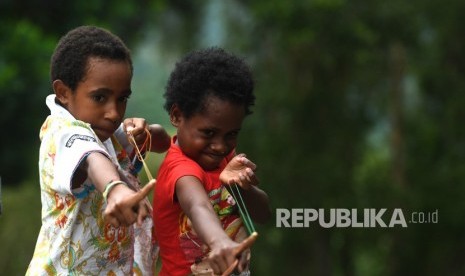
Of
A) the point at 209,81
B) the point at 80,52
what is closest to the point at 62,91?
the point at 80,52

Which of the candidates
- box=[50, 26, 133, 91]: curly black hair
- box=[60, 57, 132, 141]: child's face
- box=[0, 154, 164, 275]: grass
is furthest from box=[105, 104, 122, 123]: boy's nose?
box=[0, 154, 164, 275]: grass

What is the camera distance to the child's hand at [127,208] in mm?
3121

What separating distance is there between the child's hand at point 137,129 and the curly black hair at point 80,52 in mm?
362

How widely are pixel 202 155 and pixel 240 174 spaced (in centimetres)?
34

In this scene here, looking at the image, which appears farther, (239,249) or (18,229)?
(18,229)

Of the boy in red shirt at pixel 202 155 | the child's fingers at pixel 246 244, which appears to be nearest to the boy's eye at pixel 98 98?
the boy in red shirt at pixel 202 155

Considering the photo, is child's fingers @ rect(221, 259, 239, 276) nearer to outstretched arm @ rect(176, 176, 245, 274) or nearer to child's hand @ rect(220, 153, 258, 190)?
outstretched arm @ rect(176, 176, 245, 274)

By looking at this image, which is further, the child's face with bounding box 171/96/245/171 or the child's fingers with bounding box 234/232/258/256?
the child's face with bounding box 171/96/245/171

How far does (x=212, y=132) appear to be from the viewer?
3.97 m

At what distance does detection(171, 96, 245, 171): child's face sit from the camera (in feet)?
12.9

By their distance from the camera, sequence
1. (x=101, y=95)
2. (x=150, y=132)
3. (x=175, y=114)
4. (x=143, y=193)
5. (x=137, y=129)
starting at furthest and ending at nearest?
(x=150, y=132) < (x=137, y=129) < (x=175, y=114) < (x=101, y=95) < (x=143, y=193)

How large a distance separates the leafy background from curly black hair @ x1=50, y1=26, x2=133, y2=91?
10.0m

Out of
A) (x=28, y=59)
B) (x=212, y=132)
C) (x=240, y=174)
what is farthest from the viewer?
(x=28, y=59)

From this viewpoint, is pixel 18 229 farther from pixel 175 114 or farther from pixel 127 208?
pixel 127 208
